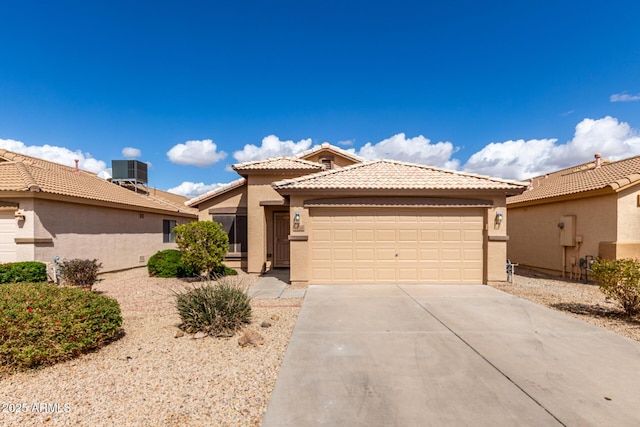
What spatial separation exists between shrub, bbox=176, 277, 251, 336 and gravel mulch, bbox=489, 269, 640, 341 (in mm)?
6973

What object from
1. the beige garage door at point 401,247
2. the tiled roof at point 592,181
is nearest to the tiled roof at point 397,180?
the beige garage door at point 401,247

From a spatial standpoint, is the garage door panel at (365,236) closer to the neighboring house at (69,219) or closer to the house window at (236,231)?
the house window at (236,231)

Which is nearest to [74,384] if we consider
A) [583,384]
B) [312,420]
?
[312,420]

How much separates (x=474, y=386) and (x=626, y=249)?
35.3 feet

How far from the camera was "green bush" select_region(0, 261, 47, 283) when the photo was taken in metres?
8.96

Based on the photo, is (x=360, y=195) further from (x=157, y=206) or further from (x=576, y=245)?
(x=157, y=206)

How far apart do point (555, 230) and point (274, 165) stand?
39.2ft

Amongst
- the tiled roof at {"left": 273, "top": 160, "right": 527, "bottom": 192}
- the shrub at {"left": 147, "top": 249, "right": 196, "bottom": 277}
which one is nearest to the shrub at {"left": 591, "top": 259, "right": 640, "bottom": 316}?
the tiled roof at {"left": 273, "top": 160, "right": 527, "bottom": 192}

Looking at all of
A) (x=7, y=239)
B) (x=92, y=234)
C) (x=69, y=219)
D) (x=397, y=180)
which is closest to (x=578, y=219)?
(x=397, y=180)

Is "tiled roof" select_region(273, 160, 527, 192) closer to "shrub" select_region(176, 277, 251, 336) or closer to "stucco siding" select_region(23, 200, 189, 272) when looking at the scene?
"shrub" select_region(176, 277, 251, 336)

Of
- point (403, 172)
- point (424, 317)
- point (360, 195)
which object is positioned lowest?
point (424, 317)

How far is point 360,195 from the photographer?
1007 cm

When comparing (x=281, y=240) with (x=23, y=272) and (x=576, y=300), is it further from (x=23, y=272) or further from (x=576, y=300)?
(x=576, y=300)

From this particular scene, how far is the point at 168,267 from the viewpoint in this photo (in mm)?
12188
